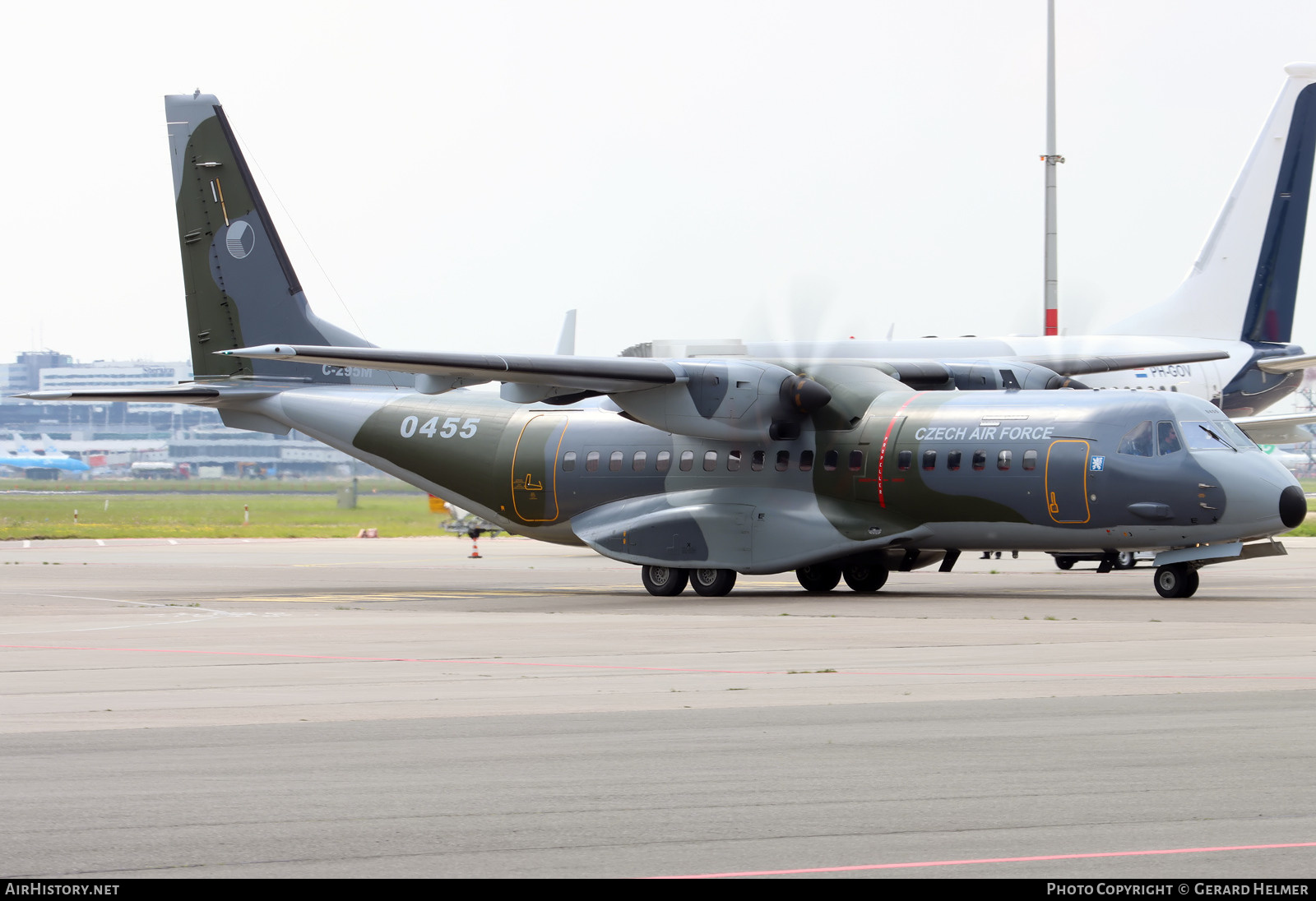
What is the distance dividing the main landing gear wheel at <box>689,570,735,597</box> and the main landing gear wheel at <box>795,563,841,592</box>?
127cm

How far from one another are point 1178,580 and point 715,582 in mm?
7250

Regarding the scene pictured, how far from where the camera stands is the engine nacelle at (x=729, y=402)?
2528cm

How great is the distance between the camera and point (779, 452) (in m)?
25.5

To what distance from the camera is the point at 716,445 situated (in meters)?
26.1

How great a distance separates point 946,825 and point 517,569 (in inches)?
1085

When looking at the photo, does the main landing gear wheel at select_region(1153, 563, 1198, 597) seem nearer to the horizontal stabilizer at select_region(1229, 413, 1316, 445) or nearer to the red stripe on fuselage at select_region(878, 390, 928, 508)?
the red stripe on fuselage at select_region(878, 390, 928, 508)

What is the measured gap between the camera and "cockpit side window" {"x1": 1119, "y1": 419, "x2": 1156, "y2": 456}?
22.8 metres

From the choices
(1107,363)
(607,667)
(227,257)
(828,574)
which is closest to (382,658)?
(607,667)

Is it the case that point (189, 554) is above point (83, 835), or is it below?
below

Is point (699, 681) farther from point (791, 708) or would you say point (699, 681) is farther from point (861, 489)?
point (861, 489)

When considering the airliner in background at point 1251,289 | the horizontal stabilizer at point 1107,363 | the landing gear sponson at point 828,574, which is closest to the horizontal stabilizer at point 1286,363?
the airliner in background at point 1251,289

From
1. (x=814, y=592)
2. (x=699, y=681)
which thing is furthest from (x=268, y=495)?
(x=699, y=681)

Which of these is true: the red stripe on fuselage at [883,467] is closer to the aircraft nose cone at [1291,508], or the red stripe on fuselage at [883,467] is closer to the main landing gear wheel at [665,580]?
the main landing gear wheel at [665,580]
